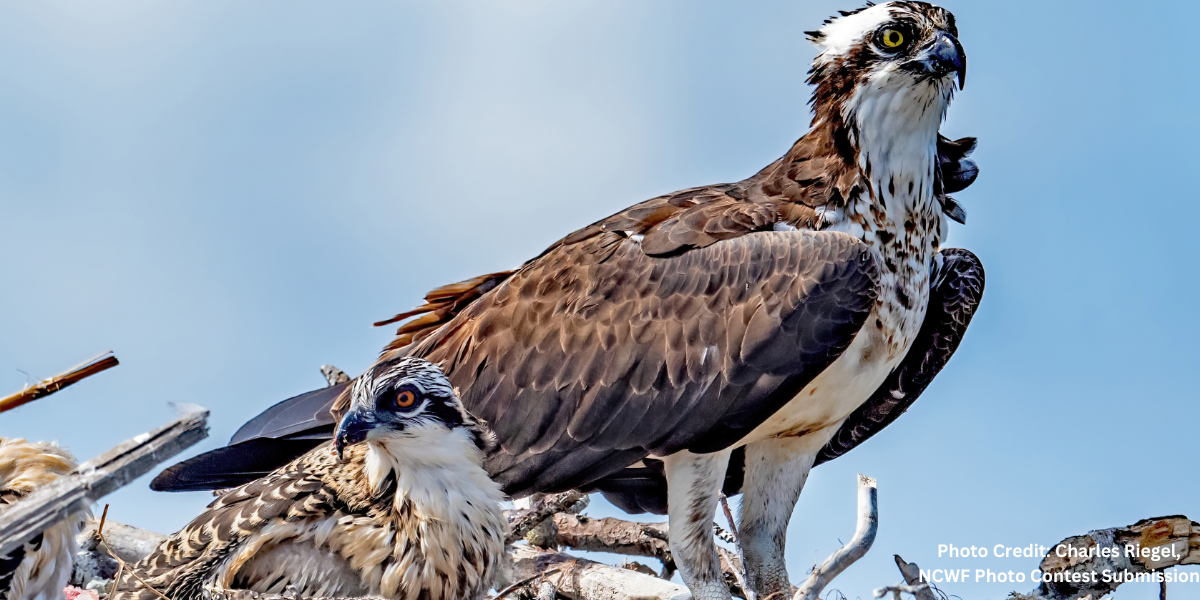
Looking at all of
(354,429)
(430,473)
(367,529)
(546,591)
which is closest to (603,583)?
(546,591)

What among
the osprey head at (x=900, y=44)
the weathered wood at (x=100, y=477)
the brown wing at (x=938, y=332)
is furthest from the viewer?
the brown wing at (x=938, y=332)

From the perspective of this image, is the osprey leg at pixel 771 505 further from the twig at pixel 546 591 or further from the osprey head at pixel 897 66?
the osprey head at pixel 897 66

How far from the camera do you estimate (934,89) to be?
5020 mm

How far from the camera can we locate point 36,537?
12.5ft

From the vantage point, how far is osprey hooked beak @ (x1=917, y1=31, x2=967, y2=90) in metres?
4.91

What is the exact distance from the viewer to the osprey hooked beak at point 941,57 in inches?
193

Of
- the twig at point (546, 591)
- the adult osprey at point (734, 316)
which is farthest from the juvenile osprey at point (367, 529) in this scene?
the adult osprey at point (734, 316)

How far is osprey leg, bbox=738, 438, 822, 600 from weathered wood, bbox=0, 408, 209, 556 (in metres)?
3.65

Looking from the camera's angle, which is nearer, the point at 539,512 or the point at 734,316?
the point at 734,316

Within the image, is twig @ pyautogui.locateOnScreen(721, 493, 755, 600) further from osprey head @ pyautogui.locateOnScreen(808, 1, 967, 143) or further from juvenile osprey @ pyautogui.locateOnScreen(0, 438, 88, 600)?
juvenile osprey @ pyautogui.locateOnScreen(0, 438, 88, 600)

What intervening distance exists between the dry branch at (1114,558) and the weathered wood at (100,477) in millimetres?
3973

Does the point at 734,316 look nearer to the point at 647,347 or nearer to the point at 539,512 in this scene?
the point at 647,347

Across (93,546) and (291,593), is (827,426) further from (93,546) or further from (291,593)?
(93,546)

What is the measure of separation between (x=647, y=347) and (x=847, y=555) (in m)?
1.32
